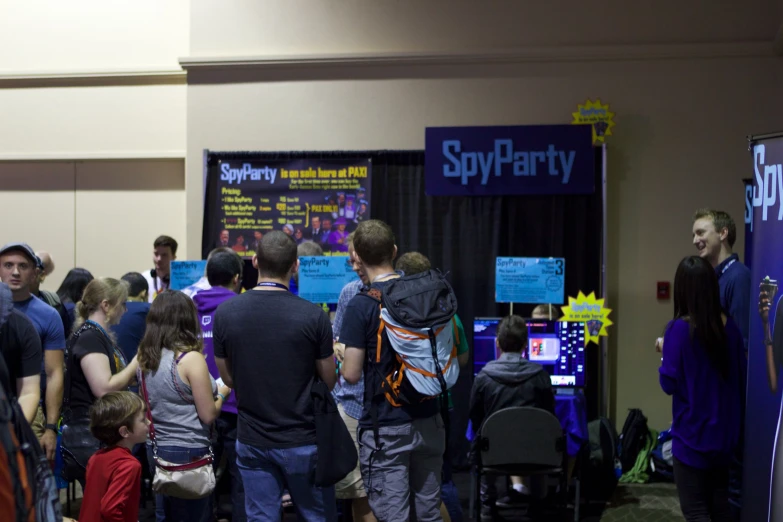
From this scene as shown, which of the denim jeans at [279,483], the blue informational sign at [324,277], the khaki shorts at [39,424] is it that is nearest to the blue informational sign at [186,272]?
the blue informational sign at [324,277]

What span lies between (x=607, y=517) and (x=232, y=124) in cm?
406

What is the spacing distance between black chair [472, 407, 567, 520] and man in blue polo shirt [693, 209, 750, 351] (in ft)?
3.44

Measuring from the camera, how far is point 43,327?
3.56m

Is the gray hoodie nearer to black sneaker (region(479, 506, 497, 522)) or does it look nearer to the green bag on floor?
black sneaker (region(479, 506, 497, 522))

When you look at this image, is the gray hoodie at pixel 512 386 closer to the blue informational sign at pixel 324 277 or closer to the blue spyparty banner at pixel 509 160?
the blue informational sign at pixel 324 277

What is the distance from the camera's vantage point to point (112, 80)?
7.25 meters

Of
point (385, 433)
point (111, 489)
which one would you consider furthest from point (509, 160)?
point (111, 489)

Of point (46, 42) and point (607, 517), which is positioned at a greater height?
point (46, 42)

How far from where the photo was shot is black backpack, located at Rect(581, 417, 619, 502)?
18.2 feet

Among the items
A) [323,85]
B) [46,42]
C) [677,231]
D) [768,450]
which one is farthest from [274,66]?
[768,450]

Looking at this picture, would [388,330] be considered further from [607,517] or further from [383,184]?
[383,184]

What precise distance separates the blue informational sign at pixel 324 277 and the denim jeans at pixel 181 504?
1873mm

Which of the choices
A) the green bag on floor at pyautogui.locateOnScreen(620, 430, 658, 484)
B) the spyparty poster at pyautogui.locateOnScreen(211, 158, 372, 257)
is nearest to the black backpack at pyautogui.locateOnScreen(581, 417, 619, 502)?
the green bag on floor at pyautogui.locateOnScreen(620, 430, 658, 484)

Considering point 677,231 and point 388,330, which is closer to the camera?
point 388,330
